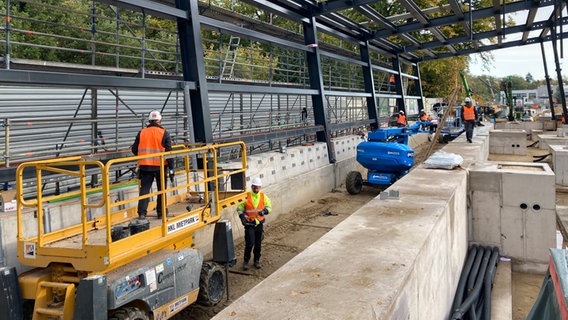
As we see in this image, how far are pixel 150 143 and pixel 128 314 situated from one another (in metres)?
2.45

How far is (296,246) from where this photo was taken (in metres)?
9.89

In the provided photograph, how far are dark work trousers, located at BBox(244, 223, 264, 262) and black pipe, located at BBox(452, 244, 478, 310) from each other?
11.9ft

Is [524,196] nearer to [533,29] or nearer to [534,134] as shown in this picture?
[533,29]

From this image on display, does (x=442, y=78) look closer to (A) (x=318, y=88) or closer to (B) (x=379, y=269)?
(A) (x=318, y=88)

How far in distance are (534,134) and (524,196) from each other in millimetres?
25474

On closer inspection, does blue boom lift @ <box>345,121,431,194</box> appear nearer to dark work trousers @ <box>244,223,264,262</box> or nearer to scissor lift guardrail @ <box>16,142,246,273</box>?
dark work trousers @ <box>244,223,264,262</box>

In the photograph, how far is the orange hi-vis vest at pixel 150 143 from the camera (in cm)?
653

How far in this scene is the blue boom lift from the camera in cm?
1365

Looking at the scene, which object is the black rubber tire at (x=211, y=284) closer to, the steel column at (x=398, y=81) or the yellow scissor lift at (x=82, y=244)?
the yellow scissor lift at (x=82, y=244)

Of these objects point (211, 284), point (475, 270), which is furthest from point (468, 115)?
point (211, 284)

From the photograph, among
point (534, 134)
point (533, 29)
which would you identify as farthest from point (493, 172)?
point (534, 134)

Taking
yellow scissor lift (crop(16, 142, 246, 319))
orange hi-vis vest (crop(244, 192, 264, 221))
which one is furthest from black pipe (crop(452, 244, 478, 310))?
yellow scissor lift (crop(16, 142, 246, 319))

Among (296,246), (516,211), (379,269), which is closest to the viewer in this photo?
(379,269)

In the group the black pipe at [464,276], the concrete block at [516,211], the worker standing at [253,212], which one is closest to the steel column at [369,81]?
the concrete block at [516,211]
